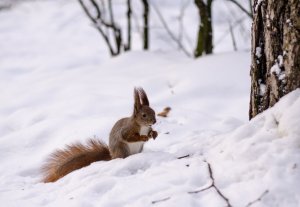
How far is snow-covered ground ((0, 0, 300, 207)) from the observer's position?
6.63ft

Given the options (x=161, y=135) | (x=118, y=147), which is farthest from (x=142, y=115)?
(x=161, y=135)

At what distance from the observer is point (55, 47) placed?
11336 mm

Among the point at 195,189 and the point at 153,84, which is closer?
the point at 195,189

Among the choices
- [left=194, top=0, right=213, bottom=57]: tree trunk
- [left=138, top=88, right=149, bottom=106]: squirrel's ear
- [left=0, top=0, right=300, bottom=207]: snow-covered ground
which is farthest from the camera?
[left=194, top=0, right=213, bottom=57]: tree trunk

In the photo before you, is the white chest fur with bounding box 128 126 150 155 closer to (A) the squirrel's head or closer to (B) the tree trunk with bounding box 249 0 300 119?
(A) the squirrel's head

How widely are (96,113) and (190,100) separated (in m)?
0.94

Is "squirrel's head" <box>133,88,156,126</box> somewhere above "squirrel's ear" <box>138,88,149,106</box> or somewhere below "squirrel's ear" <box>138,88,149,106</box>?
below

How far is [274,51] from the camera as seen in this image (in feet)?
7.30

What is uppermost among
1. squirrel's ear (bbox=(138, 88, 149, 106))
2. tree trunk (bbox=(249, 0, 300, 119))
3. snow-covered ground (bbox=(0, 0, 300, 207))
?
tree trunk (bbox=(249, 0, 300, 119))

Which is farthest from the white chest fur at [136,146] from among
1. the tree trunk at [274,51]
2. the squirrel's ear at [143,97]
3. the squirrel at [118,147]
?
the tree trunk at [274,51]

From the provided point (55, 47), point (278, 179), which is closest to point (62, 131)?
point (278, 179)

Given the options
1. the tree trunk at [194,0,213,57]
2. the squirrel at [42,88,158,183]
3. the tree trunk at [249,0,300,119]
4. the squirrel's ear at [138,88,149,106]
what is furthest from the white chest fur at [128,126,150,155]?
the tree trunk at [194,0,213,57]

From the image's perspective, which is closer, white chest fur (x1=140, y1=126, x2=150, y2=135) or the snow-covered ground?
the snow-covered ground

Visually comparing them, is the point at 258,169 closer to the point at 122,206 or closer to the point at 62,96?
the point at 122,206
